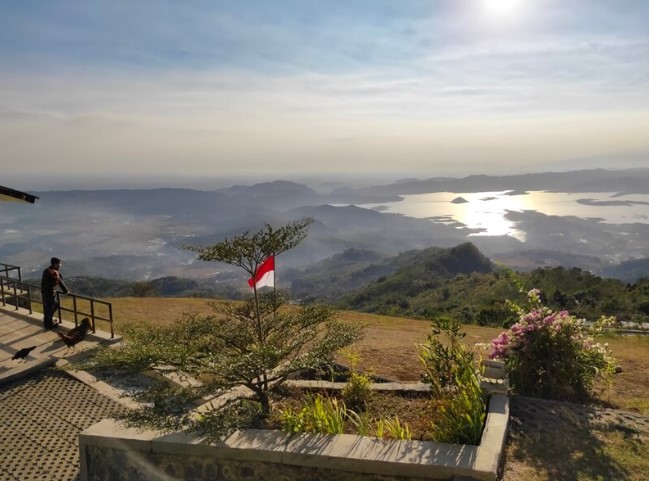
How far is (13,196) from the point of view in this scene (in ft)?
37.8

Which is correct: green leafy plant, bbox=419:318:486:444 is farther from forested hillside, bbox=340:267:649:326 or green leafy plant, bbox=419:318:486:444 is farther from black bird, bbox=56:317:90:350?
black bird, bbox=56:317:90:350

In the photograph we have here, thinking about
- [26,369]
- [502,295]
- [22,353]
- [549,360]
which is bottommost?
[502,295]

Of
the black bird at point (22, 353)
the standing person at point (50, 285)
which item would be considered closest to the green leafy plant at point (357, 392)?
the black bird at point (22, 353)

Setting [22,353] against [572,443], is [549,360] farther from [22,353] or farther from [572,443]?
[22,353]

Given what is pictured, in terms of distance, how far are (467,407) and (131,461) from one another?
366 centimetres

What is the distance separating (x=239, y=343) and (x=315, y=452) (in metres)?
2.07

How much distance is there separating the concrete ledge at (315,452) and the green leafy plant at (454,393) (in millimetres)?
181

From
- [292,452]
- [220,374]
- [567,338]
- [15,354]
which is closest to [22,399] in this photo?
[15,354]

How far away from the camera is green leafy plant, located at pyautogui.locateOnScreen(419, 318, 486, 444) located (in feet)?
16.1

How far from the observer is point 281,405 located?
6.36m

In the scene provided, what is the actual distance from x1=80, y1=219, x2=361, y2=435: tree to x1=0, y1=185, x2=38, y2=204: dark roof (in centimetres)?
709

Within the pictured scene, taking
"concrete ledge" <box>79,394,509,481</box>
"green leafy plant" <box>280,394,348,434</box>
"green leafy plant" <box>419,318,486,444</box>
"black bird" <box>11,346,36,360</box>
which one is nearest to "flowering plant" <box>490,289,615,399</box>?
"green leafy plant" <box>419,318,486,444</box>

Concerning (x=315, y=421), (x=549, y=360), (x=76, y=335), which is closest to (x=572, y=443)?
(x=549, y=360)

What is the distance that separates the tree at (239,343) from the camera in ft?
17.9
